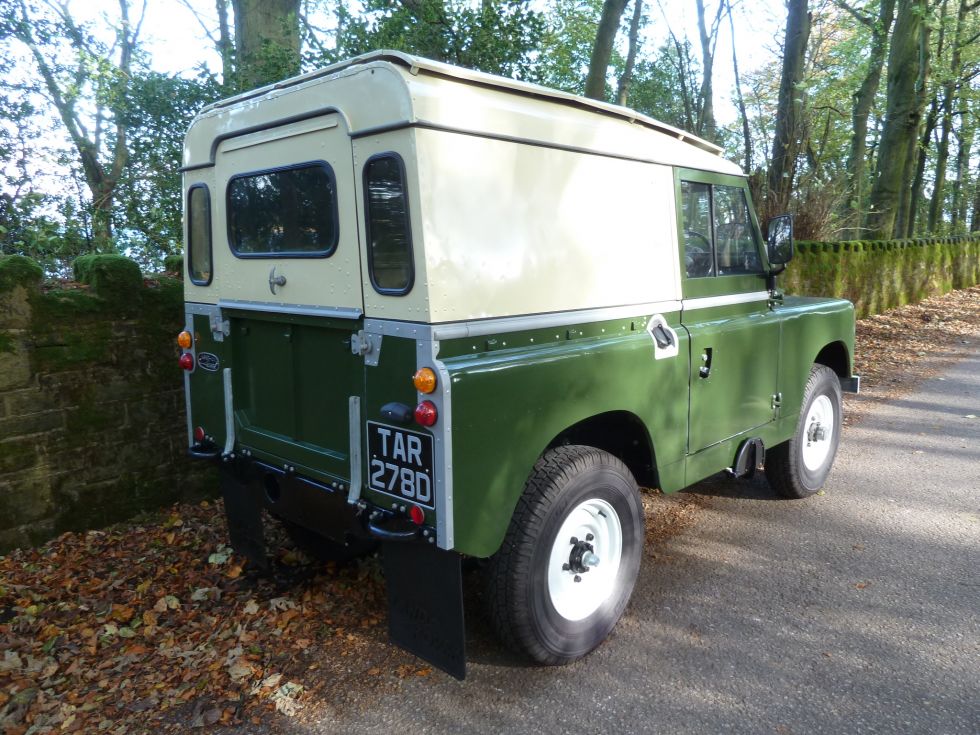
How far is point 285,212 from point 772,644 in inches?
115

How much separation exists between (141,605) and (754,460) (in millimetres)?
3489

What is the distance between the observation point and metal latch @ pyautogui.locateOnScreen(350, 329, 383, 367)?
278 centimetres

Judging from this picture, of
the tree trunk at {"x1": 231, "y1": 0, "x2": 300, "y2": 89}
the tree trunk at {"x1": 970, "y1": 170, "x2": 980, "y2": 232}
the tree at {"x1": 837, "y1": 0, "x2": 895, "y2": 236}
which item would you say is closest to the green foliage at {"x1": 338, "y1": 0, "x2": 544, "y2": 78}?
the tree trunk at {"x1": 231, "y1": 0, "x2": 300, "y2": 89}

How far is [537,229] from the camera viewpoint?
3.01 metres

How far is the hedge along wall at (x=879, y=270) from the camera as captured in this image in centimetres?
1112

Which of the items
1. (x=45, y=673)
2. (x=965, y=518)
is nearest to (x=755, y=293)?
(x=965, y=518)

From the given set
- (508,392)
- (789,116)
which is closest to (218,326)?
(508,392)

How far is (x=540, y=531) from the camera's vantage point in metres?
2.94

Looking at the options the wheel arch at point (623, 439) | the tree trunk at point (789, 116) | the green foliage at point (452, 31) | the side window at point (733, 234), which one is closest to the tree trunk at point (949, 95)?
the tree trunk at point (789, 116)

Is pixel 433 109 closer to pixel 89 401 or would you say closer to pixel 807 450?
pixel 89 401

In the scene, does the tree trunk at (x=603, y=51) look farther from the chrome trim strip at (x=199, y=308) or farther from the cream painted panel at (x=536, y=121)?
the chrome trim strip at (x=199, y=308)

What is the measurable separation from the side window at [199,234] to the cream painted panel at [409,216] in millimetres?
1276

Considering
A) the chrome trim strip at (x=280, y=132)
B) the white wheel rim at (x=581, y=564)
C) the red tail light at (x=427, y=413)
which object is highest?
the chrome trim strip at (x=280, y=132)

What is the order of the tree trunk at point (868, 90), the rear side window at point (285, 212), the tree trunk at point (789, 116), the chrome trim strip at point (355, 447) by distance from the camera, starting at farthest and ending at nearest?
the tree trunk at point (868, 90), the tree trunk at point (789, 116), the rear side window at point (285, 212), the chrome trim strip at point (355, 447)
